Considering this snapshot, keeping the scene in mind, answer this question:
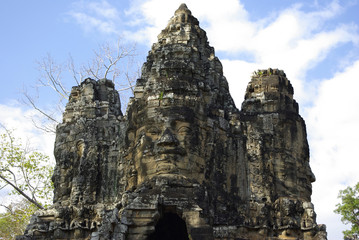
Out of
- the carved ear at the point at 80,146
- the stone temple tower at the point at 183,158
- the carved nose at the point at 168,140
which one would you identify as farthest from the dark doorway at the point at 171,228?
the carved ear at the point at 80,146

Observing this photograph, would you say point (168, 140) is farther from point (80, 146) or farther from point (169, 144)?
point (80, 146)

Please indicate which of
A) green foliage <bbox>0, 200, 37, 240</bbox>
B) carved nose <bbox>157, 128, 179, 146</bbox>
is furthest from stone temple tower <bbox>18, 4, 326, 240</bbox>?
green foliage <bbox>0, 200, 37, 240</bbox>

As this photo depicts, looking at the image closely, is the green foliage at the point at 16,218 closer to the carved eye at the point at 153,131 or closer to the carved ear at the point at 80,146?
the carved ear at the point at 80,146

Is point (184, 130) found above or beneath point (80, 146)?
beneath

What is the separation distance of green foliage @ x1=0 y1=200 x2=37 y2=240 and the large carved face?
11.9 m

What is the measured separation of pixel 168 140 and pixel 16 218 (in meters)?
13.8

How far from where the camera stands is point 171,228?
53.0ft

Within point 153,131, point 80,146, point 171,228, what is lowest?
point 171,228

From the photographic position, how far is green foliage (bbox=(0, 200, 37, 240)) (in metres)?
25.3

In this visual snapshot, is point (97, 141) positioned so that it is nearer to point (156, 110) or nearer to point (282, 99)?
point (156, 110)

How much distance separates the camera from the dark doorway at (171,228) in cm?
1589

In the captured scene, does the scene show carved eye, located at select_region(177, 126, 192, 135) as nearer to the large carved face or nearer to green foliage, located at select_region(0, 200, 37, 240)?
the large carved face

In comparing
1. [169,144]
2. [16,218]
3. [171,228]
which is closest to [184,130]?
[169,144]

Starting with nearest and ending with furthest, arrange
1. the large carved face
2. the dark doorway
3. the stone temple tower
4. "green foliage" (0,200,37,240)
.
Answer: the stone temple tower < the large carved face < the dark doorway < "green foliage" (0,200,37,240)
